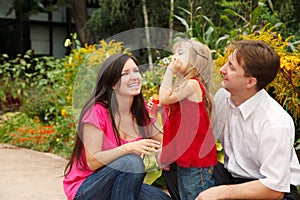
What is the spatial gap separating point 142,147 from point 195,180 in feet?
0.97

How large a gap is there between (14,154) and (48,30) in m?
7.37

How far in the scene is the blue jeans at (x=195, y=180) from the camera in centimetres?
233

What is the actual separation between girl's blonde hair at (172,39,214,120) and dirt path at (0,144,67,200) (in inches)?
62.7

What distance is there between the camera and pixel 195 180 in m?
2.33

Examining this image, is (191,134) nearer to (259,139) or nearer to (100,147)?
(259,139)

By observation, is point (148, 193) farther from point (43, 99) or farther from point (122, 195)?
point (43, 99)

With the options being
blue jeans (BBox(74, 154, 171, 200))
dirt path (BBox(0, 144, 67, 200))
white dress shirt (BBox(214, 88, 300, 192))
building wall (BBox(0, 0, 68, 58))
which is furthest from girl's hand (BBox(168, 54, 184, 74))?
building wall (BBox(0, 0, 68, 58))

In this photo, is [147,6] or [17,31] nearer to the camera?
[147,6]

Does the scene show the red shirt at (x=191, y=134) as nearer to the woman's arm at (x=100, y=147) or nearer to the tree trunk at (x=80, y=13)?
the woman's arm at (x=100, y=147)

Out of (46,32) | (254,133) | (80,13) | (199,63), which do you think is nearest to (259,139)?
(254,133)

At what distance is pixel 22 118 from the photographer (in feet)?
21.5

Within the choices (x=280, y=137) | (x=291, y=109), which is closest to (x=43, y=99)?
(x=291, y=109)

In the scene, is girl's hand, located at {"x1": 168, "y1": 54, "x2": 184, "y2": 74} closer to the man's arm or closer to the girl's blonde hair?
the girl's blonde hair

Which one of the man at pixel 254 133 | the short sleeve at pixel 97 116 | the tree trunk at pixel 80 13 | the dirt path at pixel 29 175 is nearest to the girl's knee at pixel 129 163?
the short sleeve at pixel 97 116
